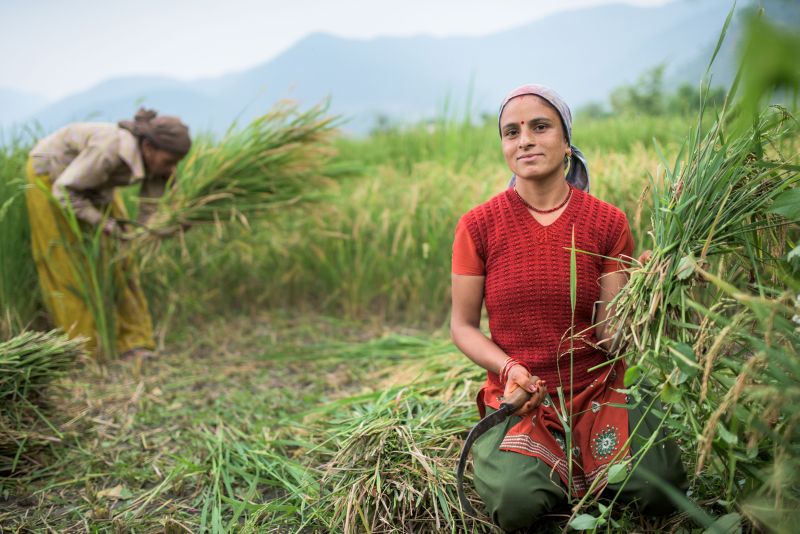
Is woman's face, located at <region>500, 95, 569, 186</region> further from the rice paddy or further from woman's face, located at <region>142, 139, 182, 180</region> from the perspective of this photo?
woman's face, located at <region>142, 139, 182, 180</region>

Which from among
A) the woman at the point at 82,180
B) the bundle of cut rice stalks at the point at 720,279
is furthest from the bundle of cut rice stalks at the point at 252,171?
the bundle of cut rice stalks at the point at 720,279

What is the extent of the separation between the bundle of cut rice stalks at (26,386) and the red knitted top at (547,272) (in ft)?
5.15

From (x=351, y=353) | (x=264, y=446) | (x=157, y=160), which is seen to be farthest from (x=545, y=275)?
(x=157, y=160)

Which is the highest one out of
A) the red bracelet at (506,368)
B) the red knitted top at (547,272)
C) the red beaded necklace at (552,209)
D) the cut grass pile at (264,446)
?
the red beaded necklace at (552,209)

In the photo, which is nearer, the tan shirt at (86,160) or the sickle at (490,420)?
the sickle at (490,420)

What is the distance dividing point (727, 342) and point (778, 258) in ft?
0.81

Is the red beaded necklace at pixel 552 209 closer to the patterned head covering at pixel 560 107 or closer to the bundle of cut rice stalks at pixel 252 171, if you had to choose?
the patterned head covering at pixel 560 107

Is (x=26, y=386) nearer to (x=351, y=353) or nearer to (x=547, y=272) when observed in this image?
(x=351, y=353)

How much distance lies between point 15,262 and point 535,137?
9.45ft

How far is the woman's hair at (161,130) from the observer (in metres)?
3.32

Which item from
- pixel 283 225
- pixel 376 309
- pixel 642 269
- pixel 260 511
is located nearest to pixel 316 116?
pixel 283 225

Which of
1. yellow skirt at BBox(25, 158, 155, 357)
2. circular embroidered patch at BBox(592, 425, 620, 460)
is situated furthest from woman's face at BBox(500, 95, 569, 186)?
yellow skirt at BBox(25, 158, 155, 357)

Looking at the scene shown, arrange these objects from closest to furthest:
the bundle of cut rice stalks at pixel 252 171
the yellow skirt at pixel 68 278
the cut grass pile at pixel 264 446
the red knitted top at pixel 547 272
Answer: the red knitted top at pixel 547 272, the cut grass pile at pixel 264 446, the yellow skirt at pixel 68 278, the bundle of cut rice stalks at pixel 252 171

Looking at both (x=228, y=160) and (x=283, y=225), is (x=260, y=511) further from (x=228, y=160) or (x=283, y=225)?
(x=283, y=225)
